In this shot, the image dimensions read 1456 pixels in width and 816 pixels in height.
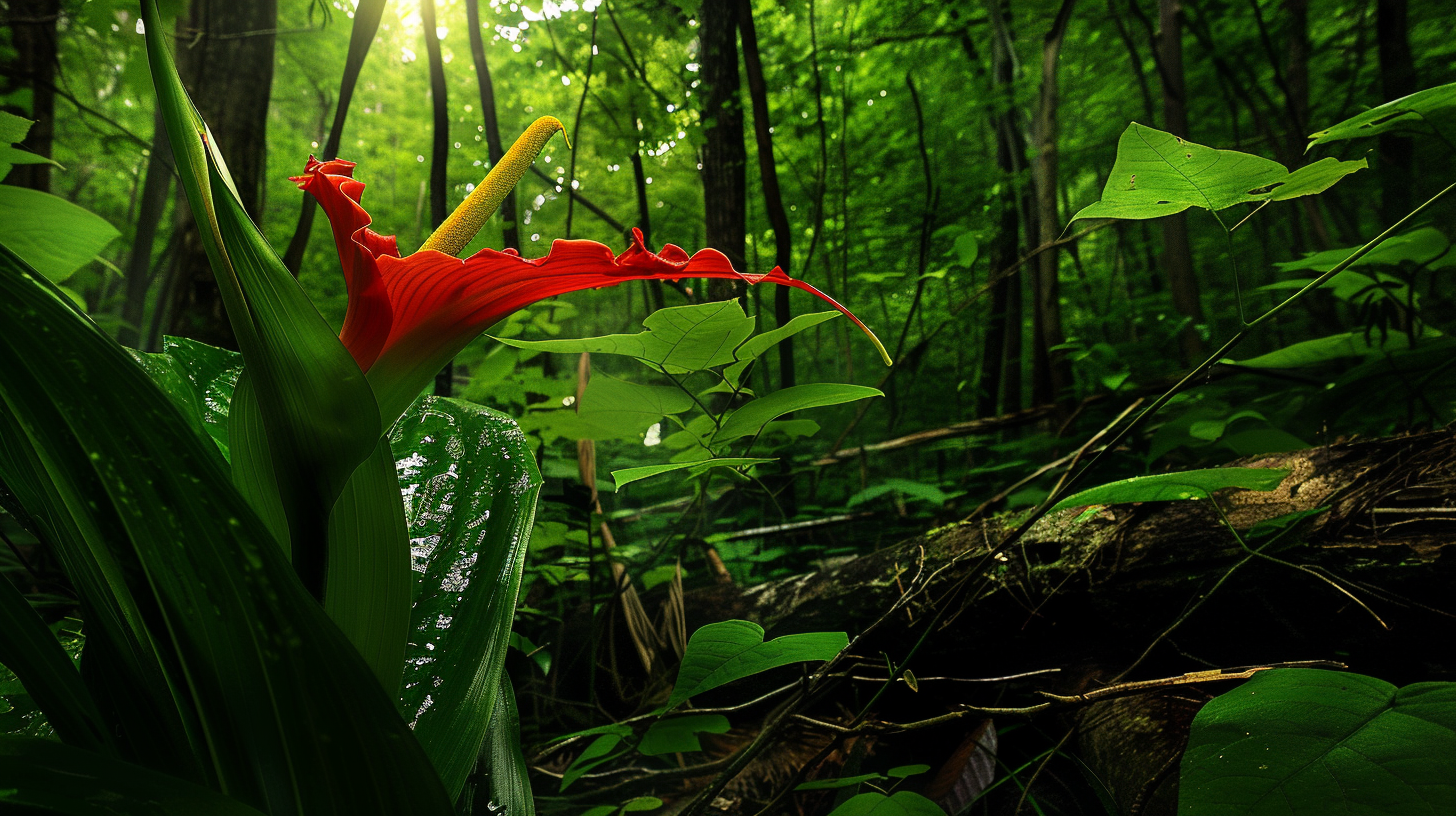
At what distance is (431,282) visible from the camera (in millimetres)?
281

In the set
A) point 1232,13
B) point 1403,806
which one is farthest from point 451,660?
point 1232,13

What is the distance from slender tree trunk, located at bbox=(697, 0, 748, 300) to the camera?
1764mm

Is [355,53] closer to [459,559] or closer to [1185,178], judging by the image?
[459,559]

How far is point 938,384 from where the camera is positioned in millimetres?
3535

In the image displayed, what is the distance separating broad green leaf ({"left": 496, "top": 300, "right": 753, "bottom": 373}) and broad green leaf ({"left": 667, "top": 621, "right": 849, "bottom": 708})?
0.72 feet

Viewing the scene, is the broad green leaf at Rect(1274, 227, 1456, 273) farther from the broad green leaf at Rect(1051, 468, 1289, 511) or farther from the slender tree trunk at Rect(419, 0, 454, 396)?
the slender tree trunk at Rect(419, 0, 454, 396)

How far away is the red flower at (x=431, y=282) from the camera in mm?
272

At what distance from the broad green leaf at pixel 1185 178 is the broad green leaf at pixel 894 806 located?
1.30ft

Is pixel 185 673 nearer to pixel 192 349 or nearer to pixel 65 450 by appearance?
pixel 65 450

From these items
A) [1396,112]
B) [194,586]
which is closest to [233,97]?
[194,586]

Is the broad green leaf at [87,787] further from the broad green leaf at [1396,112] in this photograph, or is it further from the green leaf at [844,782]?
the broad green leaf at [1396,112]

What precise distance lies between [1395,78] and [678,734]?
2812mm

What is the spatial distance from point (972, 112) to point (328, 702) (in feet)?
11.4

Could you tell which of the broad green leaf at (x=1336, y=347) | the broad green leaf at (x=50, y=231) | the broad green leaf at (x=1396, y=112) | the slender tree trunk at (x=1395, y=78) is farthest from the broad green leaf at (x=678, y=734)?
the slender tree trunk at (x=1395, y=78)
